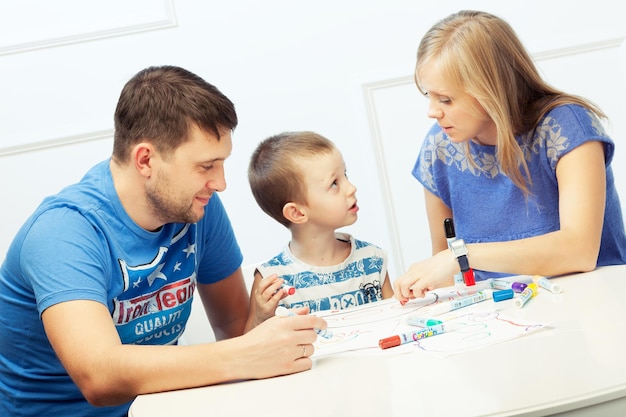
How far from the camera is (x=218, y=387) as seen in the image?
40.2 inches

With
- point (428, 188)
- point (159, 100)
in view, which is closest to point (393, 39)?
point (428, 188)

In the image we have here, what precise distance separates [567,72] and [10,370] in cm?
192

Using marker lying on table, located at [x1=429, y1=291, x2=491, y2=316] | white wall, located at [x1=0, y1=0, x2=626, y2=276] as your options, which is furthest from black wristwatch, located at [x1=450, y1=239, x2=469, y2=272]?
white wall, located at [x1=0, y1=0, x2=626, y2=276]

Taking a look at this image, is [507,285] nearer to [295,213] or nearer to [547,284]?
[547,284]

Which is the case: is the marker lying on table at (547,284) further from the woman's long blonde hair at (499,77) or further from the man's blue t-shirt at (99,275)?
the man's blue t-shirt at (99,275)

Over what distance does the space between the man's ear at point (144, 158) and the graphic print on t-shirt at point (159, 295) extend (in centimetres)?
15

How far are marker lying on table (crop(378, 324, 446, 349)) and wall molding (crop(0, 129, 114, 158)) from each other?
153cm

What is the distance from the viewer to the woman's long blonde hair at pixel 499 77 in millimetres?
1560

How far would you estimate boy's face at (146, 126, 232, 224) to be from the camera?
1.41m

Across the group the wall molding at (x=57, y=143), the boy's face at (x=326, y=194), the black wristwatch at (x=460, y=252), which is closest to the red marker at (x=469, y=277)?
the black wristwatch at (x=460, y=252)

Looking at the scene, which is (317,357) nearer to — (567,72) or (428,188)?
(428,188)

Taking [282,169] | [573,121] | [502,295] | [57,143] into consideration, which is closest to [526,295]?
[502,295]

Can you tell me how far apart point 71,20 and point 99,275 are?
1348 millimetres

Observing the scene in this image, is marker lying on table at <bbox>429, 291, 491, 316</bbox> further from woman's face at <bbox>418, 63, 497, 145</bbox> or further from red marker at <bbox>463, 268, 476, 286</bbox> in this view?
woman's face at <bbox>418, 63, 497, 145</bbox>
